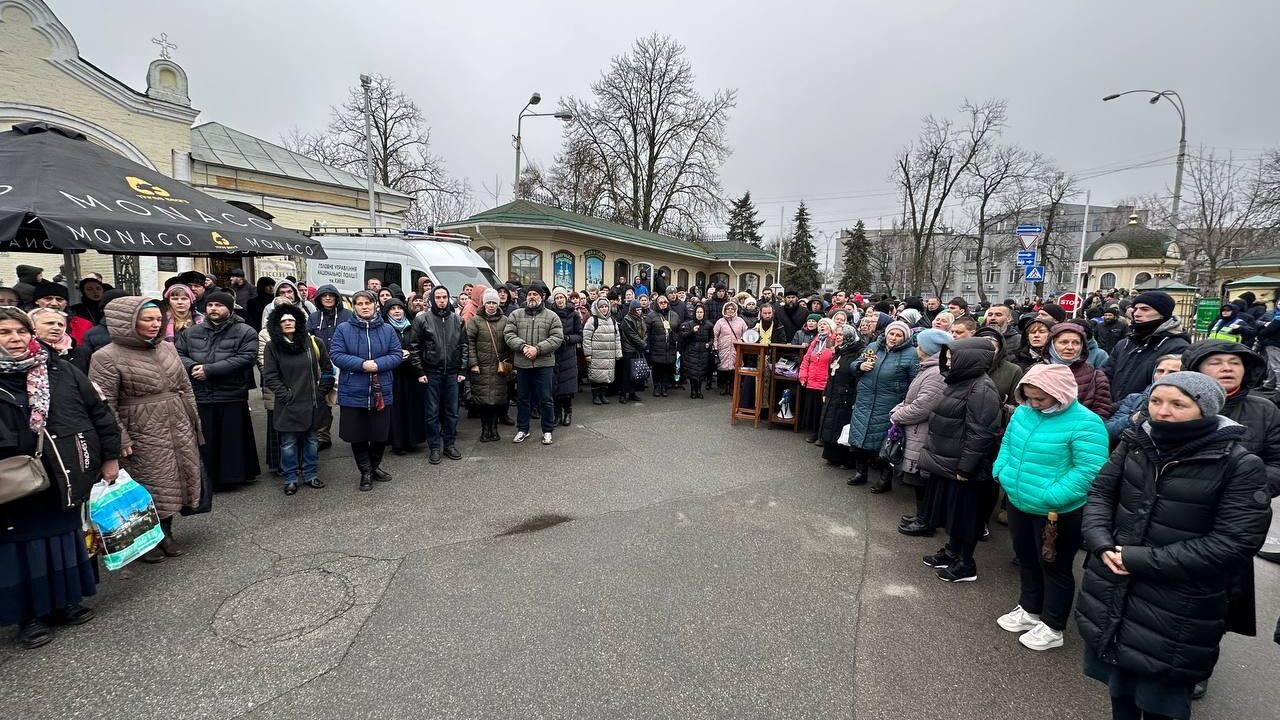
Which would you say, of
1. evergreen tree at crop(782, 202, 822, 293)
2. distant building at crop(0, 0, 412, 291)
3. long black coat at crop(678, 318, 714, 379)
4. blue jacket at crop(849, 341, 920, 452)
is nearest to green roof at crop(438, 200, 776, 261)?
distant building at crop(0, 0, 412, 291)

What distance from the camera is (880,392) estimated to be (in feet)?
18.4

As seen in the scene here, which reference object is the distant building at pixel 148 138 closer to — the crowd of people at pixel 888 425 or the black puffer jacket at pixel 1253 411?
the crowd of people at pixel 888 425

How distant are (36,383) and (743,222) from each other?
51.2 meters

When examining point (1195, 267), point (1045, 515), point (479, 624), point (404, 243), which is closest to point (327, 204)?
point (404, 243)

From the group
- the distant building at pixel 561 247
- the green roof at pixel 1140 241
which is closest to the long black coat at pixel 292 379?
the distant building at pixel 561 247

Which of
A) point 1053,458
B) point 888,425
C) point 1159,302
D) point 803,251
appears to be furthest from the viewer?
point 803,251

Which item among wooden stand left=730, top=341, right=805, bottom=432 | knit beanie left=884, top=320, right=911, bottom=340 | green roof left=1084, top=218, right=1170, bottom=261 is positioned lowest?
wooden stand left=730, top=341, right=805, bottom=432

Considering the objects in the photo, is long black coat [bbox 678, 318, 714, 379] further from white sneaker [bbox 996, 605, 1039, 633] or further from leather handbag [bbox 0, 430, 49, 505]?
leather handbag [bbox 0, 430, 49, 505]

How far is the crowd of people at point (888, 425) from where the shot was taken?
2.28m

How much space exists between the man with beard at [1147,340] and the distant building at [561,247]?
11700 millimetres

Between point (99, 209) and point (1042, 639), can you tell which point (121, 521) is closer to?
point (99, 209)

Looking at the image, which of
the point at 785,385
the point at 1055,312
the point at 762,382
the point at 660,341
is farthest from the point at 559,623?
the point at 660,341

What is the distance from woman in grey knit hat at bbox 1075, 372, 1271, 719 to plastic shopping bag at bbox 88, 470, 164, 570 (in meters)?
5.27

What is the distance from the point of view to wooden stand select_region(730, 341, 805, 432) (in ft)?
26.2
